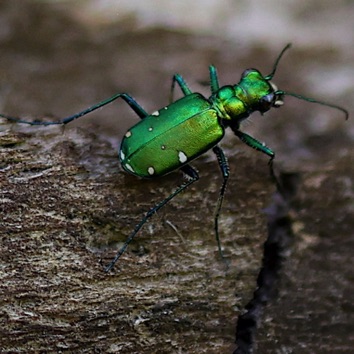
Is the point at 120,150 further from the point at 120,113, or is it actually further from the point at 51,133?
the point at 120,113

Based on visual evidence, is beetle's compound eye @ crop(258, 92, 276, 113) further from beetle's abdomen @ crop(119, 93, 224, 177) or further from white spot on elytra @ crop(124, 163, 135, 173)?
white spot on elytra @ crop(124, 163, 135, 173)

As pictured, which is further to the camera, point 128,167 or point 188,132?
point 188,132

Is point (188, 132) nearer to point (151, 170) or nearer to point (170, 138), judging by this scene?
point (170, 138)

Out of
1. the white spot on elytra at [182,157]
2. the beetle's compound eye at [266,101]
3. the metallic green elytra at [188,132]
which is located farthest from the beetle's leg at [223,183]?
the beetle's compound eye at [266,101]

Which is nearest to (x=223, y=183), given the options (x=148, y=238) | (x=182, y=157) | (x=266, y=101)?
(x=182, y=157)

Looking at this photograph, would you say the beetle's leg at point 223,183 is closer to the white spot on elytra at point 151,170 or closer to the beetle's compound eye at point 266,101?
the white spot on elytra at point 151,170

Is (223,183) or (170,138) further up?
(170,138)

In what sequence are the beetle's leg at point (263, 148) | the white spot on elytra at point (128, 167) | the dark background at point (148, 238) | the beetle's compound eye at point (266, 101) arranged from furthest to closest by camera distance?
1. the beetle's compound eye at point (266, 101)
2. the beetle's leg at point (263, 148)
3. the white spot on elytra at point (128, 167)
4. the dark background at point (148, 238)

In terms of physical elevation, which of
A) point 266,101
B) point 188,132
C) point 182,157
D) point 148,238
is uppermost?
point 266,101
